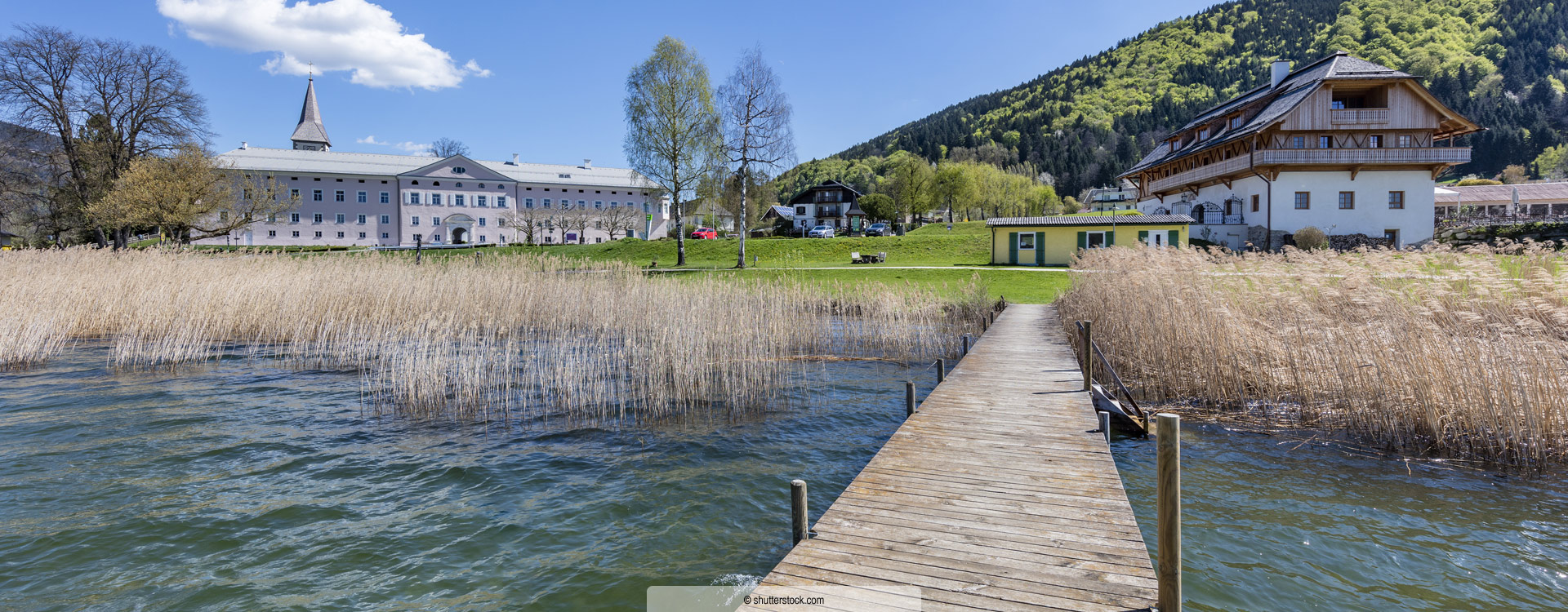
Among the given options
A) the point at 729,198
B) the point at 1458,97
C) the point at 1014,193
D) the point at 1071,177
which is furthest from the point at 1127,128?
the point at 729,198

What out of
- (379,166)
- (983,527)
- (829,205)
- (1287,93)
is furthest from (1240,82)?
(983,527)

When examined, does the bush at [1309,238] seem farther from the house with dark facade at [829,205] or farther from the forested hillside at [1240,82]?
the forested hillside at [1240,82]

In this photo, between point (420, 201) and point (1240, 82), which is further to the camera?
point (1240, 82)

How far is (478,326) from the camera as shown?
14.7m

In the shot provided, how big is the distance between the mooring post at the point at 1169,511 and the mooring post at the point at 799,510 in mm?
1859

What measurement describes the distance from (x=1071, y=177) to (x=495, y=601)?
124 m

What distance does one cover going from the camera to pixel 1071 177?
378ft

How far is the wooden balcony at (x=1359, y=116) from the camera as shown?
34.7 meters

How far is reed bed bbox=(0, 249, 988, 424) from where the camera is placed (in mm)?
9891

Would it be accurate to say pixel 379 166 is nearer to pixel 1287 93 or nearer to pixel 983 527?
pixel 1287 93

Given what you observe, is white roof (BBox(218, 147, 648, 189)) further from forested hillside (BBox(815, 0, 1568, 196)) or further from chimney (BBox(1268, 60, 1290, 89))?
forested hillside (BBox(815, 0, 1568, 196))

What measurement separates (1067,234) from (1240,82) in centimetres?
10636

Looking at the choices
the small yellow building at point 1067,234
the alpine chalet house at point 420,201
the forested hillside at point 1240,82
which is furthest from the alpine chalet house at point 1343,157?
the forested hillside at point 1240,82

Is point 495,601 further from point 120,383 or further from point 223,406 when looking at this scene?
point 120,383
